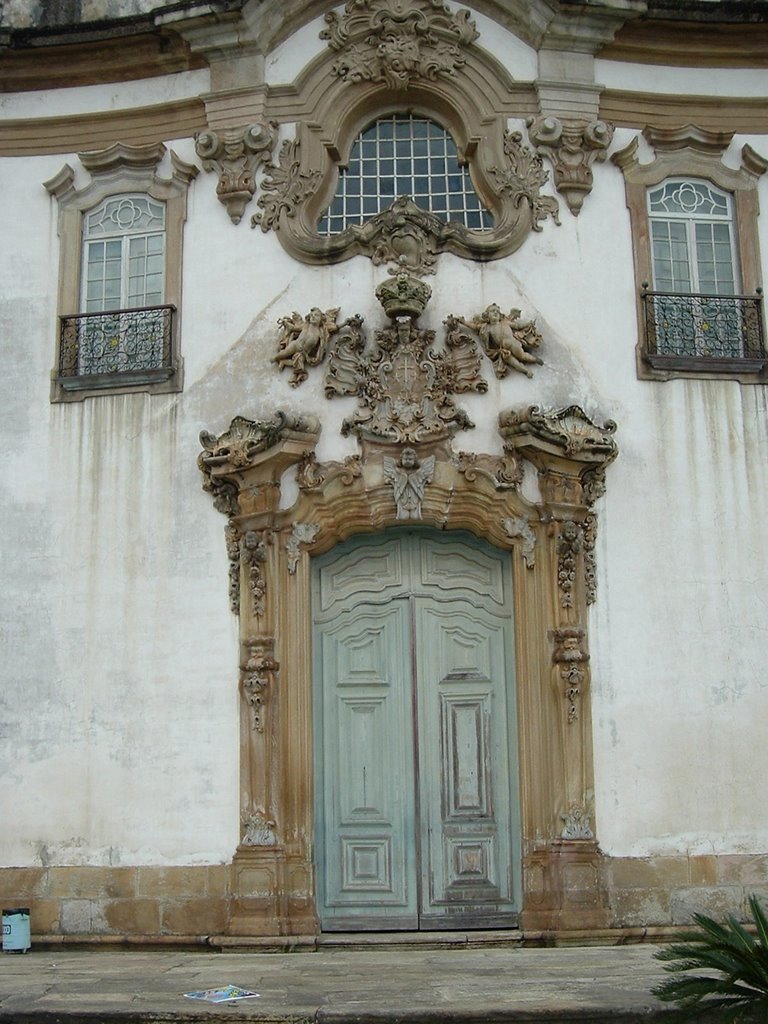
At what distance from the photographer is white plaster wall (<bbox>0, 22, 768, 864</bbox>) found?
11.4 meters

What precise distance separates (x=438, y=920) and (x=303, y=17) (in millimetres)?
7475

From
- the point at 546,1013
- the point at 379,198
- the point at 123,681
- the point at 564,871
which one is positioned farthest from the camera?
the point at 379,198

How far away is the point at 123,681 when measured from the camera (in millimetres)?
11711

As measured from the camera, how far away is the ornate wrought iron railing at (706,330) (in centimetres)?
1207

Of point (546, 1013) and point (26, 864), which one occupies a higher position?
point (26, 864)

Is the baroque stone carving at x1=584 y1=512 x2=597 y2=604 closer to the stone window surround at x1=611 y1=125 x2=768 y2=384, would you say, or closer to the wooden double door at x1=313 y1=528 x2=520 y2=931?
the wooden double door at x1=313 y1=528 x2=520 y2=931

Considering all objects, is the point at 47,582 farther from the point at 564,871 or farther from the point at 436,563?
the point at 564,871

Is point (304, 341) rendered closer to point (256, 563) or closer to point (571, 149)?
point (256, 563)

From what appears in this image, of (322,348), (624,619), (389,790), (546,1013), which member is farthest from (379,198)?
(546,1013)

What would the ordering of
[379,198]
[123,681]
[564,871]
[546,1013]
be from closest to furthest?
[546,1013], [564,871], [123,681], [379,198]

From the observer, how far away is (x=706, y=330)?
12.2 m

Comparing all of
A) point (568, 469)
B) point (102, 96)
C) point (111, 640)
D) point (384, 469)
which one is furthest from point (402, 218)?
point (111, 640)

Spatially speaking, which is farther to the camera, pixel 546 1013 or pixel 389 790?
pixel 389 790

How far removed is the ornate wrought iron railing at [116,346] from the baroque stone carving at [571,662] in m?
3.85
